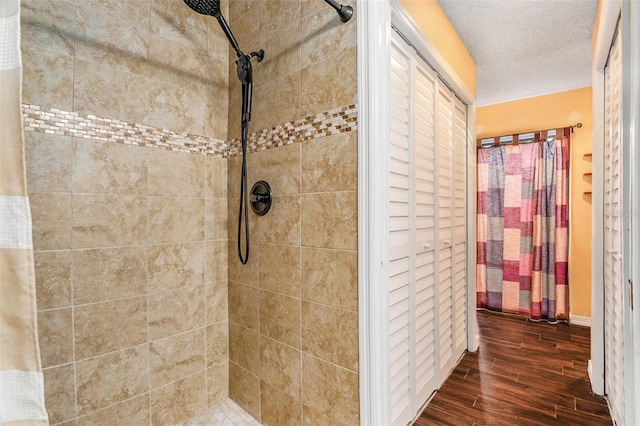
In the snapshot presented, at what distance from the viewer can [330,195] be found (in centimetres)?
125

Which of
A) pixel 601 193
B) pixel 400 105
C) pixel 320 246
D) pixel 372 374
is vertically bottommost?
pixel 372 374

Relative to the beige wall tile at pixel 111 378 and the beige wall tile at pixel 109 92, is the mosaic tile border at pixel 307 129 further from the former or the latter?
the beige wall tile at pixel 111 378

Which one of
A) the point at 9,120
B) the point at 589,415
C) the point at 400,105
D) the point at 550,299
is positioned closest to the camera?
the point at 9,120

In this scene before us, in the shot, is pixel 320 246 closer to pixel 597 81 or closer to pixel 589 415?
pixel 589 415

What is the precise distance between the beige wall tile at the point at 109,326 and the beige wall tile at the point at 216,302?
0.31 m

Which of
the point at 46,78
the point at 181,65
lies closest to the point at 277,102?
the point at 181,65

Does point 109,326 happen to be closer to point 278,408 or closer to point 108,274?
point 108,274

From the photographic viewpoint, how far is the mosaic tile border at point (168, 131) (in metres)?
1.18

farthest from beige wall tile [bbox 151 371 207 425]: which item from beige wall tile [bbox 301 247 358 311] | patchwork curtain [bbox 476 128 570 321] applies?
patchwork curtain [bbox 476 128 570 321]

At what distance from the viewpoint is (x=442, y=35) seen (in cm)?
213

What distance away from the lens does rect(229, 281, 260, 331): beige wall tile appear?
1568 millimetres

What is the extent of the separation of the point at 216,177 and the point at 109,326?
2.76 ft

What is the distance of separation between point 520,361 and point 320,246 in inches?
89.3

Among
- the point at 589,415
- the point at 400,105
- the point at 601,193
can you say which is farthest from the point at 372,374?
the point at 601,193
